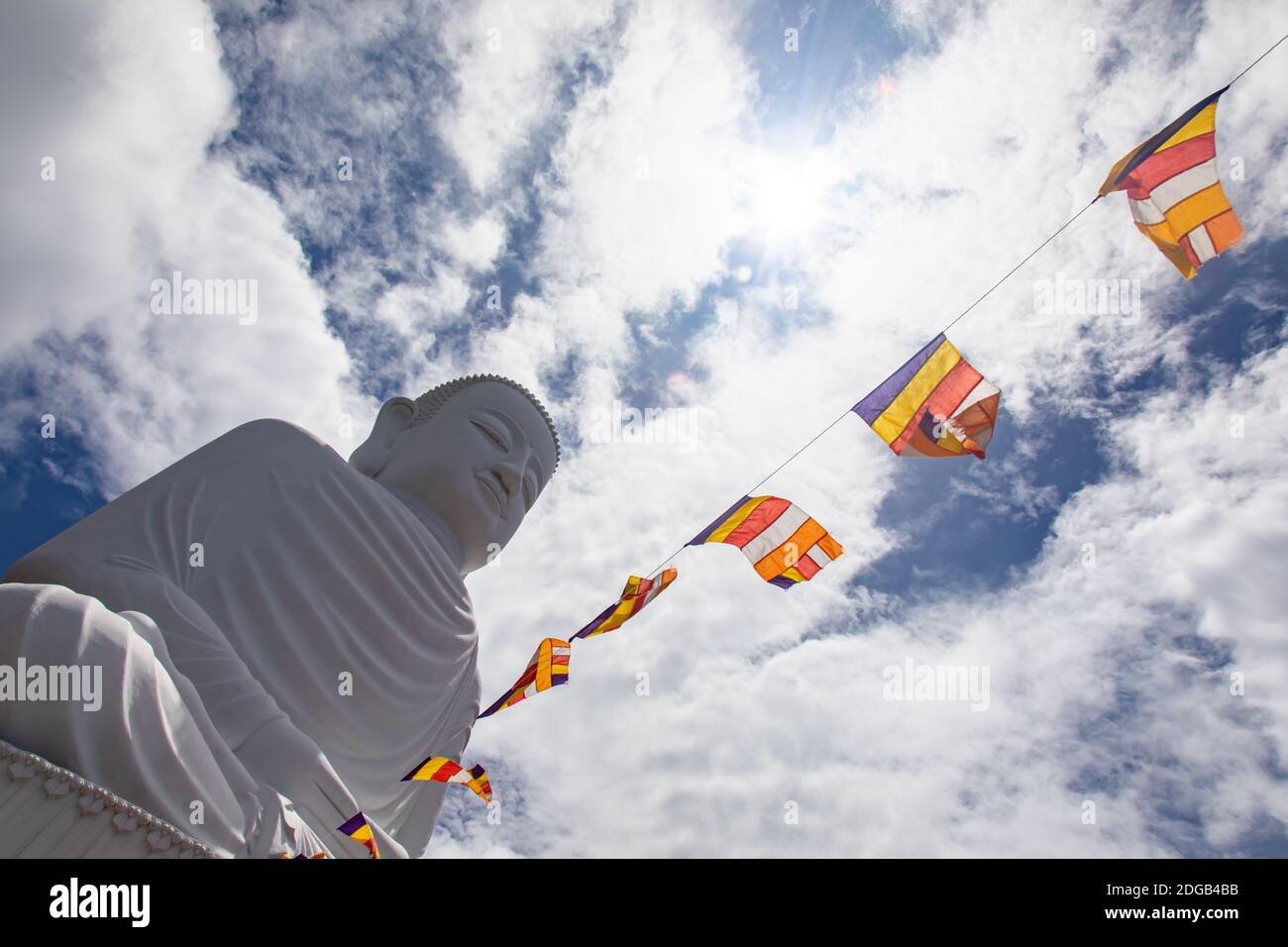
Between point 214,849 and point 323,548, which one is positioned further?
point 323,548

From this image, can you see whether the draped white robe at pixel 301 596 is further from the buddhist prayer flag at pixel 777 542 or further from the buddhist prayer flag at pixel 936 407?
the buddhist prayer flag at pixel 936 407

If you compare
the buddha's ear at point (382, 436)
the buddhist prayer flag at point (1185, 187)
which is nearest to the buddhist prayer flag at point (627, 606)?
the buddha's ear at point (382, 436)

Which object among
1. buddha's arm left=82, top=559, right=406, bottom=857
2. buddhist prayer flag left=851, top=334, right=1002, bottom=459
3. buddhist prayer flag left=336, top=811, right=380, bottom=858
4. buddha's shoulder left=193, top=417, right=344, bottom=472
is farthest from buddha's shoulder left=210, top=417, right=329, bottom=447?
buddhist prayer flag left=851, top=334, right=1002, bottom=459

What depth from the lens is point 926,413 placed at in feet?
18.1

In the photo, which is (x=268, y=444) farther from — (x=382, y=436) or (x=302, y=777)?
(x=302, y=777)

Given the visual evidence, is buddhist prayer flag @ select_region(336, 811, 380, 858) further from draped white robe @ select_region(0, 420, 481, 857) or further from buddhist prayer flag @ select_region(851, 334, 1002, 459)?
buddhist prayer flag @ select_region(851, 334, 1002, 459)

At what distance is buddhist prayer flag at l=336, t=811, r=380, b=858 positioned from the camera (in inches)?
162

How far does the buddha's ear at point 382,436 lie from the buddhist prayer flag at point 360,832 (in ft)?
15.4

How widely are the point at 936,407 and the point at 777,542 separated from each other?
1.66 metres

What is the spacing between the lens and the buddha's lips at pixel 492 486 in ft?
27.0
